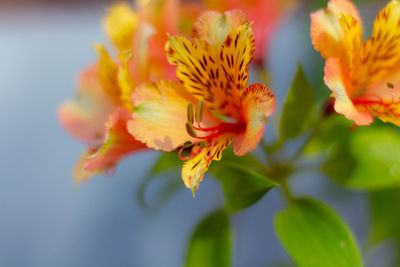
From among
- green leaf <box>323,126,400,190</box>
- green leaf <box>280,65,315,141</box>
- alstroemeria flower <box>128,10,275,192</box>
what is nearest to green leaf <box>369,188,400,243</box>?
green leaf <box>323,126,400,190</box>

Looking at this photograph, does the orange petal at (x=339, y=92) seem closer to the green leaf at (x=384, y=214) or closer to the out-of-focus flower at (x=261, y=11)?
the out-of-focus flower at (x=261, y=11)

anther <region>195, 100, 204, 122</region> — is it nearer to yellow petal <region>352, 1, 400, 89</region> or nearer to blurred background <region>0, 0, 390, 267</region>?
yellow petal <region>352, 1, 400, 89</region>

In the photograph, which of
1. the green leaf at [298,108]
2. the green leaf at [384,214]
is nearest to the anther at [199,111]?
the green leaf at [298,108]

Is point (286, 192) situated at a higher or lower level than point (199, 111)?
lower

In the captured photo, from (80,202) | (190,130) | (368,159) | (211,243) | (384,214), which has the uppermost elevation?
(190,130)

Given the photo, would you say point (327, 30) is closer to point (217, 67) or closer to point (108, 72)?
point (217, 67)

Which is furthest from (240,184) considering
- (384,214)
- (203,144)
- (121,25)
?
(384,214)

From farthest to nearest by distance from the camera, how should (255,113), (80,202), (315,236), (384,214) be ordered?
(80,202) → (384,214) → (315,236) → (255,113)
